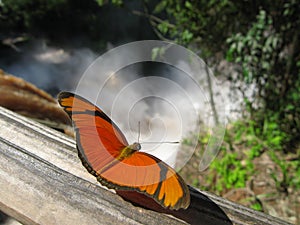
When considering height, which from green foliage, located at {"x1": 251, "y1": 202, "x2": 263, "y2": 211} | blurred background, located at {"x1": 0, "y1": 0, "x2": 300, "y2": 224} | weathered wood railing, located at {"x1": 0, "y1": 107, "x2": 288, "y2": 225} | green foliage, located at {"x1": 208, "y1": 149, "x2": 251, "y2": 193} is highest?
blurred background, located at {"x1": 0, "y1": 0, "x2": 300, "y2": 224}

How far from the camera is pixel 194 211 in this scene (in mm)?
518

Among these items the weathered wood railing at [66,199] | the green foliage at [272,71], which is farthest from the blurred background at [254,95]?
the weathered wood railing at [66,199]

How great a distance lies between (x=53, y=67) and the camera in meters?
4.10

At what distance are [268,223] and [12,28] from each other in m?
4.48

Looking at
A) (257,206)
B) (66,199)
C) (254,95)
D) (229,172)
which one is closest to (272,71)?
(254,95)

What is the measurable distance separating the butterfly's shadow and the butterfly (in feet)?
0.12

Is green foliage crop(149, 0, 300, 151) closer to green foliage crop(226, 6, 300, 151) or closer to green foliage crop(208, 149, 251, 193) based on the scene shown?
green foliage crop(226, 6, 300, 151)

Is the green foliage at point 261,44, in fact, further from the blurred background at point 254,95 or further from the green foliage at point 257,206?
the green foliage at point 257,206

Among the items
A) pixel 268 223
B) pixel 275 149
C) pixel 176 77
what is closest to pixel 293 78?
pixel 275 149

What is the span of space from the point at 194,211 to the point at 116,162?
0.56 feet

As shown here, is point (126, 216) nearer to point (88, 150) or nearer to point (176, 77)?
point (88, 150)

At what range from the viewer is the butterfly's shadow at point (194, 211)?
1.65 feet

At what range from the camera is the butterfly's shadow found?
501 mm

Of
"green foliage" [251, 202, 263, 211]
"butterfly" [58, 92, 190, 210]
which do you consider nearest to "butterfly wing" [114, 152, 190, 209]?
"butterfly" [58, 92, 190, 210]
